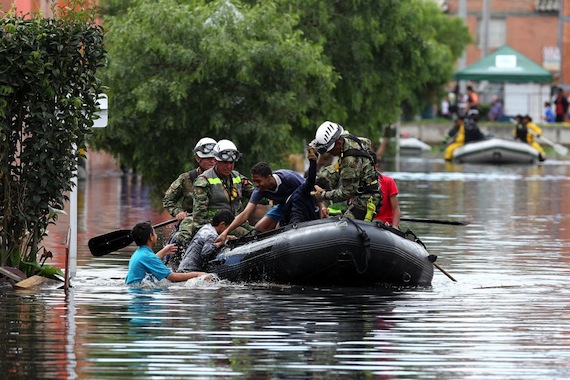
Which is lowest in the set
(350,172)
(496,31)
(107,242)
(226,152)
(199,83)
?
(107,242)

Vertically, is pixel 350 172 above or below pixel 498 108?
above

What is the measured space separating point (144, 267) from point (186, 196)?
3686mm

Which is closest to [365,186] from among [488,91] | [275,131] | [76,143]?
[76,143]

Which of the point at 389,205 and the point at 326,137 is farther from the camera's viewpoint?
the point at 389,205

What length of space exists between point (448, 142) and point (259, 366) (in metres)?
51.6

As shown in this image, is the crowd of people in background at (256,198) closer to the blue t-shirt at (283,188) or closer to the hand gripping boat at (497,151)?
the blue t-shirt at (283,188)

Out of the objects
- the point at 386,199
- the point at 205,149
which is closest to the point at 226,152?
the point at 205,149

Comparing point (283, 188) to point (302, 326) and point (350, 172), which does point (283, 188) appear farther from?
point (302, 326)

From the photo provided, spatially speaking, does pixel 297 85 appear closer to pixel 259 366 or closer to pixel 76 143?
pixel 76 143

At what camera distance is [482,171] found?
183 feet

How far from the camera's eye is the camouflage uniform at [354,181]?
781 inches

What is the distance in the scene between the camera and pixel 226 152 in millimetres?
21172

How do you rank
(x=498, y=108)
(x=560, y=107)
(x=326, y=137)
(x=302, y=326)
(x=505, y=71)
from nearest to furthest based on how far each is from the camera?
(x=302, y=326) < (x=326, y=137) < (x=505, y=71) < (x=498, y=108) < (x=560, y=107)

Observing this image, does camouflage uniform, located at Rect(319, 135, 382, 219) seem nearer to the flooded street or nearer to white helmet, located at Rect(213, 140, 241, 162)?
the flooded street
